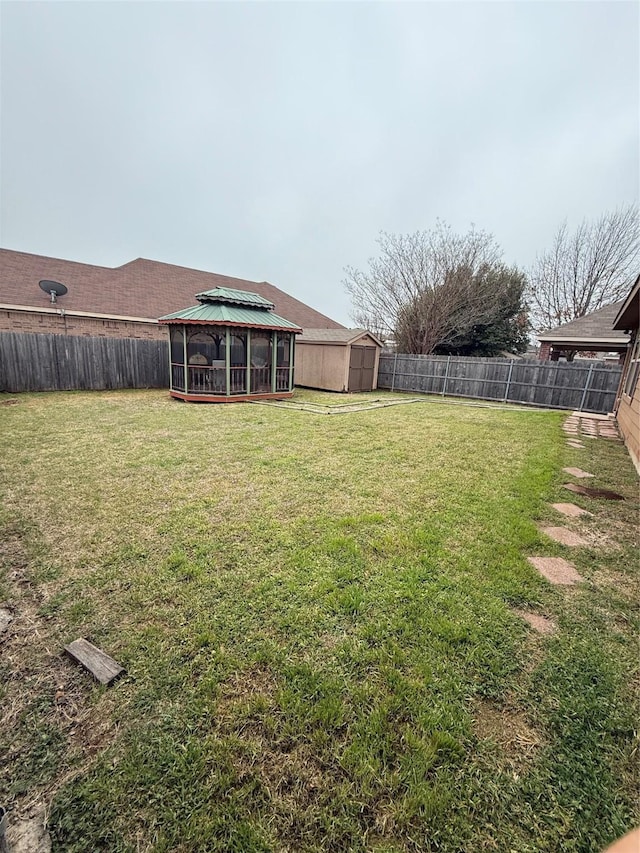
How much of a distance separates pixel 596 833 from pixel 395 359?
15094 mm

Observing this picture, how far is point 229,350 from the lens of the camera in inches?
384

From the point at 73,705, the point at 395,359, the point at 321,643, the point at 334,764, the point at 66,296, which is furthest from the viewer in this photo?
the point at 395,359

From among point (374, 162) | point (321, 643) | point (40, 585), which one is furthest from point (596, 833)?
point (374, 162)

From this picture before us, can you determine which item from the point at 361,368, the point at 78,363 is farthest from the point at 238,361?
the point at 361,368

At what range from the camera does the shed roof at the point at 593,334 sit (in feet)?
38.2

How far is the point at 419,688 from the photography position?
1.56 meters

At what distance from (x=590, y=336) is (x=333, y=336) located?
871 centimetres

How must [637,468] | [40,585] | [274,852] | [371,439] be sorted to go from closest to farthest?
1. [274,852]
2. [40,585]
3. [637,468]
4. [371,439]

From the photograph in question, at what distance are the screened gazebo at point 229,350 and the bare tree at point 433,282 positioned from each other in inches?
365

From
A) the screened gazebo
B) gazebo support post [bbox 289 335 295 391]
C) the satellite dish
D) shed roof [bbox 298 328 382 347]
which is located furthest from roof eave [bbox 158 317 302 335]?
the satellite dish

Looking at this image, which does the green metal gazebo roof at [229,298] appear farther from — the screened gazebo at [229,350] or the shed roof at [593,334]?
the shed roof at [593,334]

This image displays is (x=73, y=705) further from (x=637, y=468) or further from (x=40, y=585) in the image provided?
(x=637, y=468)

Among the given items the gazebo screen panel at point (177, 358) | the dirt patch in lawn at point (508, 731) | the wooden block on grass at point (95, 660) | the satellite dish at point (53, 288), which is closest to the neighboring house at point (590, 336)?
the gazebo screen panel at point (177, 358)

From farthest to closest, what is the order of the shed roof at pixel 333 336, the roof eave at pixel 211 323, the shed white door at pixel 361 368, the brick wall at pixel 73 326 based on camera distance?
the shed white door at pixel 361 368, the shed roof at pixel 333 336, the brick wall at pixel 73 326, the roof eave at pixel 211 323
